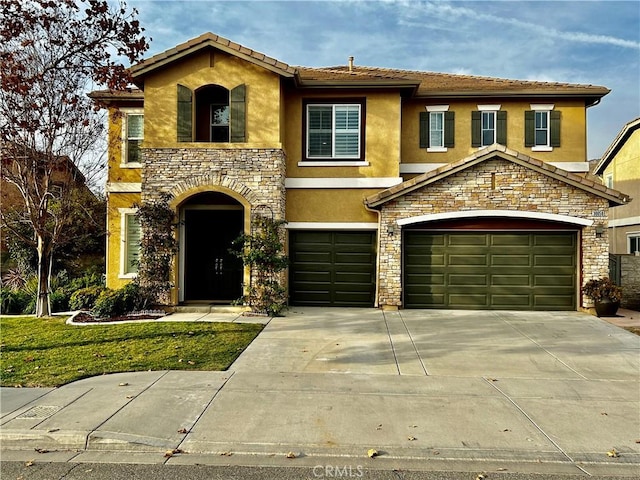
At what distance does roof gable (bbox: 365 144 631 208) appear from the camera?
41.2 ft

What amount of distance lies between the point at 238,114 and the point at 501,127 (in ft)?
28.7

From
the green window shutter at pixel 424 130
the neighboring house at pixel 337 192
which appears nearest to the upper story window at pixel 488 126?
the neighboring house at pixel 337 192

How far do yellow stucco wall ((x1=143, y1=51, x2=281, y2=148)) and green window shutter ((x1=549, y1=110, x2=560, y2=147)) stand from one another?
918 centimetres

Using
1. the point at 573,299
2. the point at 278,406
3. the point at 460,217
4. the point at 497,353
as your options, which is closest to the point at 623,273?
the point at 573,299

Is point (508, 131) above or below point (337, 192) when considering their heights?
above

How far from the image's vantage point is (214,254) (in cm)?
1431

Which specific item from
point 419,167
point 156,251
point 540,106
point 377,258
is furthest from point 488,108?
point 156,251

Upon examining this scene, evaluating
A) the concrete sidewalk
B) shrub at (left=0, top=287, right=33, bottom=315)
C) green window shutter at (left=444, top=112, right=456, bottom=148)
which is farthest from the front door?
green window shutter at (left=444, top=112, right=456, bottom=148)

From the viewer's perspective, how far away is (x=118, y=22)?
33.2 ft

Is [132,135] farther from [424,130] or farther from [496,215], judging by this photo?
[496,215]

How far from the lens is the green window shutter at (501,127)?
50.1ft

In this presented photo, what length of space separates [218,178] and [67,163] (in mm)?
4107

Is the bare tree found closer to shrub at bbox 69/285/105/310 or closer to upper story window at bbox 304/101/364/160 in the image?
shrub at bbox 69/285/105/310

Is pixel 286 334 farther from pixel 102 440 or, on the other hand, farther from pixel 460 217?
pixel 460 217
